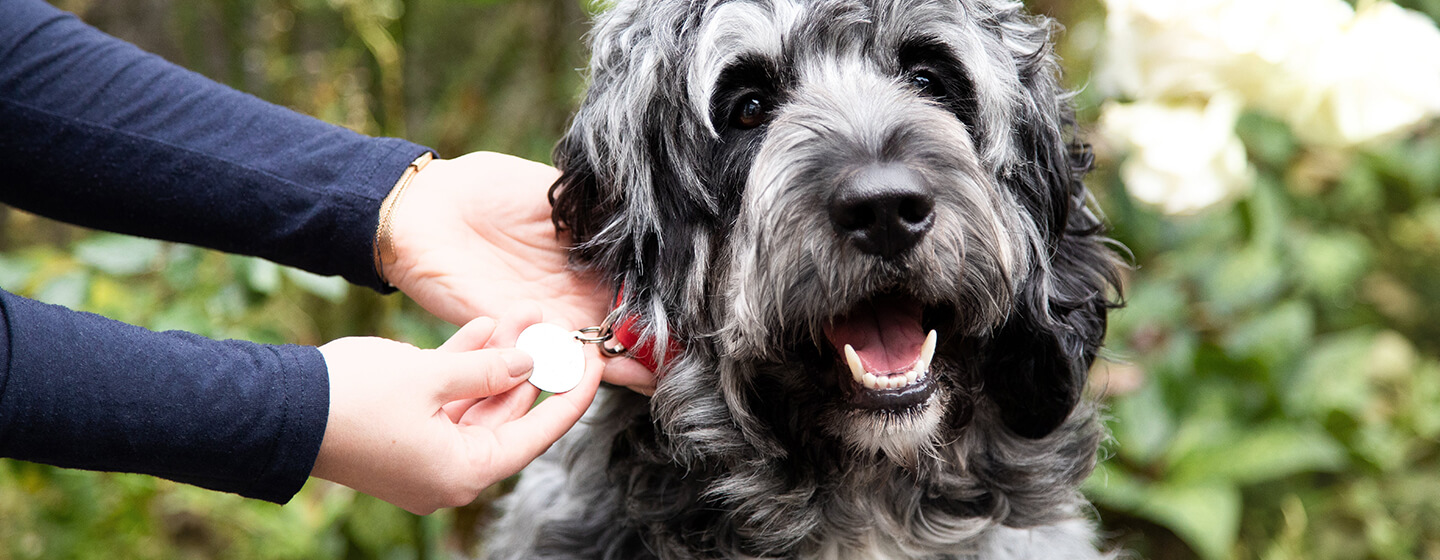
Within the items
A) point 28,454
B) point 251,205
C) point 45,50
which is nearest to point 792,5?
point 251,205

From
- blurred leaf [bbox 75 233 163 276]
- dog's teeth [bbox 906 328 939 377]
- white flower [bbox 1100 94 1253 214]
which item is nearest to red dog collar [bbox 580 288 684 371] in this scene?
dog's teeth [bbox 906 328 939 377]

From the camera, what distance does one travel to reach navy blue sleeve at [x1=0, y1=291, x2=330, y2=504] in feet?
4.79

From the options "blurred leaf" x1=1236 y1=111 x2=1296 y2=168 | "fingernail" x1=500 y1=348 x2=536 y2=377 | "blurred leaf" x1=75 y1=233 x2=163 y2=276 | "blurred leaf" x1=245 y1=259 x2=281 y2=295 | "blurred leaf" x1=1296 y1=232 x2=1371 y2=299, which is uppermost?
"fingernail" x1=500 y1=348 x2=536 y2=377

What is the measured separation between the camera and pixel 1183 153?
10.7 feet

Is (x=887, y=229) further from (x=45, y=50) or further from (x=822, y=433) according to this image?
(x=45, y=50)

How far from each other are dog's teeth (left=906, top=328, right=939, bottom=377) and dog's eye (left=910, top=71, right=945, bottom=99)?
18.2 inches

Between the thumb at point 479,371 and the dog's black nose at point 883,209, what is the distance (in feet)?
1.96

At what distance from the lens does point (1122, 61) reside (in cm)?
342

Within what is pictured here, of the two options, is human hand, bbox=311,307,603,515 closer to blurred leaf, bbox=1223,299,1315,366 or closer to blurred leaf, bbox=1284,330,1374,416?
blurred leaf, bbox=1223,299,1315,366

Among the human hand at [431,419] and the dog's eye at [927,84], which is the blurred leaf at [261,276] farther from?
the dog's eye at [927,84]

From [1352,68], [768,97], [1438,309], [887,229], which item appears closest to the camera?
[887,229]

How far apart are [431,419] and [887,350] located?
2.53 feet

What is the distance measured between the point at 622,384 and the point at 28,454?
942 mm

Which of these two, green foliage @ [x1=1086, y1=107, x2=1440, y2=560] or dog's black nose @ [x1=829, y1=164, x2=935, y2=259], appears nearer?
dog's black nose @ [x1=829, y1=164, x2=935, y2=259]
